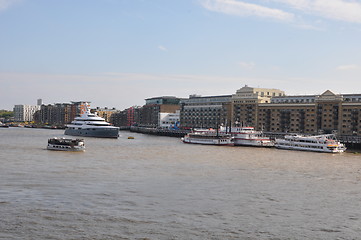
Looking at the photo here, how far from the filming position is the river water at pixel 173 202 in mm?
29875

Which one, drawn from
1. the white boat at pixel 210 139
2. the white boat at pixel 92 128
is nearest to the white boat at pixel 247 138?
the white boat at pixel 210 139

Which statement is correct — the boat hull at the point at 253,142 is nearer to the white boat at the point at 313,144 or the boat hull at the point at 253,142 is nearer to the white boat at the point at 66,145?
the white boat at the point at 313,144

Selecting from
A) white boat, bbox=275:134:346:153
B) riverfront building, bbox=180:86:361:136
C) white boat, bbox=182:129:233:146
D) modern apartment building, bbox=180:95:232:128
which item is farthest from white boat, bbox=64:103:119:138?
white boat, bbox=275:134:346:153

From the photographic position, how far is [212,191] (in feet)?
142

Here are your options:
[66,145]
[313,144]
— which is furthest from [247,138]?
[66,145]

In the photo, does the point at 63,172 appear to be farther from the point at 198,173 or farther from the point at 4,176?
the point at 198,173

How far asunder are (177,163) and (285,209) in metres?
31.9

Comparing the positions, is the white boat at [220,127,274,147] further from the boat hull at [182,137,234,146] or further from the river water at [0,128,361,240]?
the river water at [0,128,361,240]

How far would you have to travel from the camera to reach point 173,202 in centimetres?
3772

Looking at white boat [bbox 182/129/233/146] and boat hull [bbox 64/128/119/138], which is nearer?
white boat [bbox 182/129/233/146]

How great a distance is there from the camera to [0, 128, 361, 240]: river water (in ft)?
98.0

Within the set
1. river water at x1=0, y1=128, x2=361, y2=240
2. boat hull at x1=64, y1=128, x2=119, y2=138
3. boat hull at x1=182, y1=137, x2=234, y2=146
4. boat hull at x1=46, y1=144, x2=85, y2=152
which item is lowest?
river water at x1=0, y1=128, x2=361, y2=240

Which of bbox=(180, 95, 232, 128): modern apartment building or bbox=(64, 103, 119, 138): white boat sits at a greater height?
bbox=(180, 95, 232, 128): modern apartment building

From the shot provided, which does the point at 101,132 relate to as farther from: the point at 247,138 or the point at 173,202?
the point at 173,202
